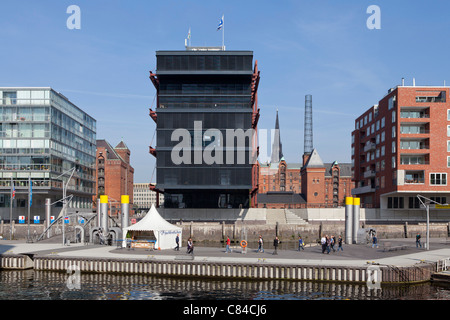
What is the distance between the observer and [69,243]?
58281 mm

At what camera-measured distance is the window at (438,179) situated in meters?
85.0

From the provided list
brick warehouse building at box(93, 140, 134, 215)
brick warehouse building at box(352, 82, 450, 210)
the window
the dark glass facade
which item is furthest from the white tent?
brick warehouse building at box(93, 140, 134, 215)

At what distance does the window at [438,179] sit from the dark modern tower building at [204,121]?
32.6 metres

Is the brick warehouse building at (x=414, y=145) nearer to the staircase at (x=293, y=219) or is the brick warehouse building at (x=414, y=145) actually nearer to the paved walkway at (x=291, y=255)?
the staircase at (x=293, y=219)

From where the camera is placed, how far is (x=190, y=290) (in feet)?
120

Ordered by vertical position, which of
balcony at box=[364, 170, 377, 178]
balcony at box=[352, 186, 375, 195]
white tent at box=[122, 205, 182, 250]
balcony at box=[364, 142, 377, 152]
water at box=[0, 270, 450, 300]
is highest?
balcony at box=[364, 142, 377, 152]

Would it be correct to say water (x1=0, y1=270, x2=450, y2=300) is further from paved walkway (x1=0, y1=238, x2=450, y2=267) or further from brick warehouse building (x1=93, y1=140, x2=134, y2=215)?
brick warehouse building (x1=93, y1=140, x2=134, y2=215)

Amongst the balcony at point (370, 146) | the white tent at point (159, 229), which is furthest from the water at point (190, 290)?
the balcony at point (370, 146)

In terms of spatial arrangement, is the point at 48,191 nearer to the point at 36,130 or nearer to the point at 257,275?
the point at 36,130

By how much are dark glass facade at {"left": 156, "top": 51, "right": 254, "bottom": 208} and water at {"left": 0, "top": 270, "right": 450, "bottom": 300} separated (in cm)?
4218

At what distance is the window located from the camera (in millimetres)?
85000

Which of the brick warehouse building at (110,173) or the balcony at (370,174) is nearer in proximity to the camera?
the balcony at (370,174)

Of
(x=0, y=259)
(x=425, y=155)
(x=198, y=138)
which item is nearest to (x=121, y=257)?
(x=0, y=259)
